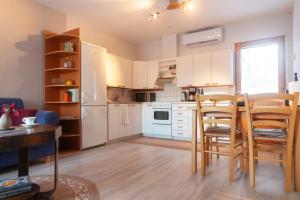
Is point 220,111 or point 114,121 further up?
point 220,111

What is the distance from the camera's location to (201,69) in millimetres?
4785

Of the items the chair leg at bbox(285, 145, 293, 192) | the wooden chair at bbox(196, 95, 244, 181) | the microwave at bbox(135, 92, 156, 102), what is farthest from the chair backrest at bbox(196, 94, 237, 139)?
the microwave at bbox(135, 92, 156, 102)

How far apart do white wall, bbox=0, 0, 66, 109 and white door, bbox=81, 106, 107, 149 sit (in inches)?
32.8

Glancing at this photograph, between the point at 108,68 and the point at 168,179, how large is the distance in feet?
10.3

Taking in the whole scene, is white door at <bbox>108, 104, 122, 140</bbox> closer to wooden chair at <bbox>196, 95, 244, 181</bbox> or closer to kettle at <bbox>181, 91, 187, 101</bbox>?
kettle at <bbox>181, 91, 187, 101</bbox>

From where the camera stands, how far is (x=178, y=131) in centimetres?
479

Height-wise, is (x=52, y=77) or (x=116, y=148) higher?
(x=52, y=77)

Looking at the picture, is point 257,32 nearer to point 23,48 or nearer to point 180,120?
point 180,120

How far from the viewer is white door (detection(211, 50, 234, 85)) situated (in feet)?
14.6

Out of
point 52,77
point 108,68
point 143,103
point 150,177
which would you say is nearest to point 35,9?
point 52,77

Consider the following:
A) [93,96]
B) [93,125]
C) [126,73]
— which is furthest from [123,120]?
[126,73]

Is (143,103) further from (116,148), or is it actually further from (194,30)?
(194,30)

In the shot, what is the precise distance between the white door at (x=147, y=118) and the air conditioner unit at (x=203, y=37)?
1864mm

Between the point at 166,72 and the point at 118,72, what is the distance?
1320 mm
